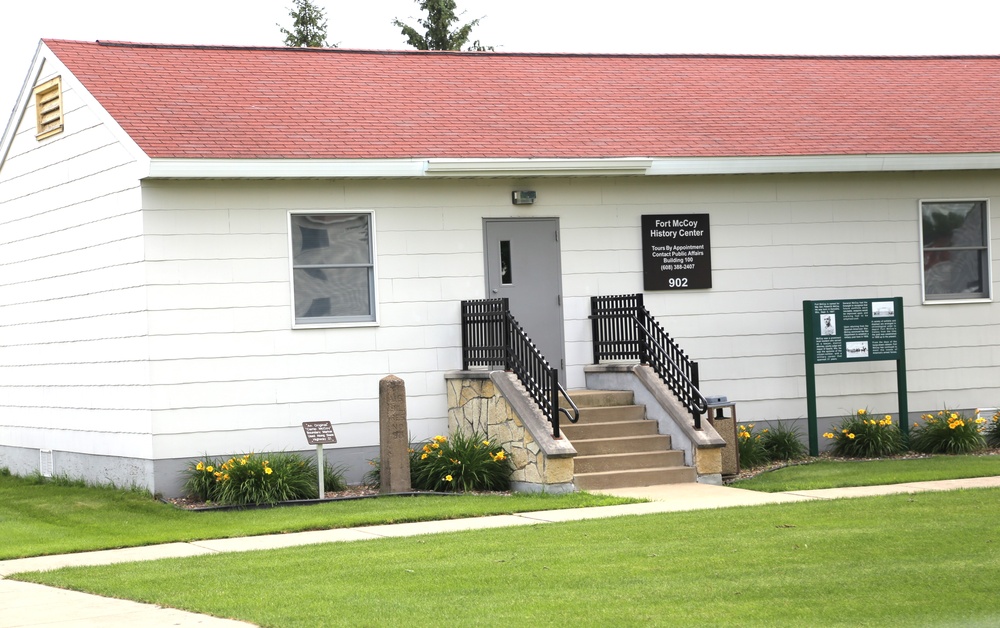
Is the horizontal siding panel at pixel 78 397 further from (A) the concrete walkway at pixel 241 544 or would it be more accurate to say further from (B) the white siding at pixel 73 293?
(A) the concrete walkway at pixel 241 544

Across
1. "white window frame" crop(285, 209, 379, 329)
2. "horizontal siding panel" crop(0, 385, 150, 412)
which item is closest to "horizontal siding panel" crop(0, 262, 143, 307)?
"horizontal siding panel" crop(0, 385, 150, 412)

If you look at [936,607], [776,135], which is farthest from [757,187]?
[936,607]

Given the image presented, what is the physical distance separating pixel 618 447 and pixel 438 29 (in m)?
29.1

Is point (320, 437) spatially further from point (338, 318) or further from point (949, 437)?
point (949, 437)

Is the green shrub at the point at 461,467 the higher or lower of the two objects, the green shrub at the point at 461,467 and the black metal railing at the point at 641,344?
the lower

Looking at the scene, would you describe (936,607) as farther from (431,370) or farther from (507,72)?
(507,72)

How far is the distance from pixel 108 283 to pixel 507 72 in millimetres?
6726

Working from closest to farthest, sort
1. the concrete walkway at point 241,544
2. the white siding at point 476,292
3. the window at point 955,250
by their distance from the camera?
the concrete walkway at point 241,544 → the white siding at point 476,292 → the window at point 955,250

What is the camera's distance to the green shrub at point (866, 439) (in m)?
17.7

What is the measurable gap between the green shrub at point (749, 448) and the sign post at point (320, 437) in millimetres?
4830

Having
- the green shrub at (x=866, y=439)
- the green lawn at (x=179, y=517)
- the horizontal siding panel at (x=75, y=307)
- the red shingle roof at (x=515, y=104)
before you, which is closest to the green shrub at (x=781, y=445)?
the green shrub at (x=866, y=439)

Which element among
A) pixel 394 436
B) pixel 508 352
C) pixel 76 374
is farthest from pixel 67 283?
pixel 508 352

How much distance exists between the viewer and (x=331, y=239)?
1627 centimetres

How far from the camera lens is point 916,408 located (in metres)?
18.4
